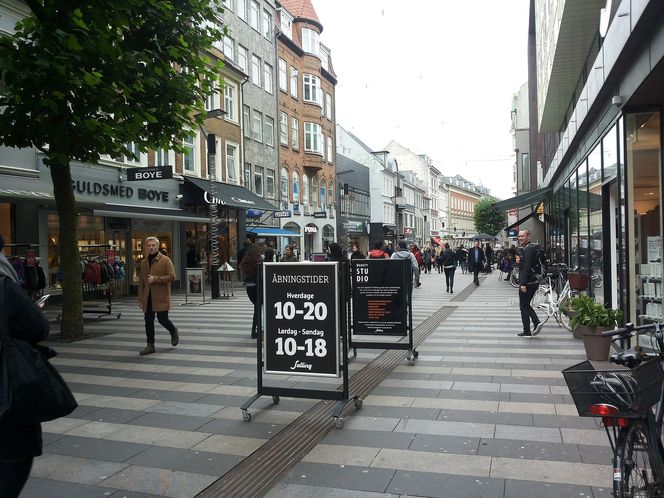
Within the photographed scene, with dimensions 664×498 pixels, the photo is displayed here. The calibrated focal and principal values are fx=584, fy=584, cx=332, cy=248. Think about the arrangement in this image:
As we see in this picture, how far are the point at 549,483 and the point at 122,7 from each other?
27.9ft

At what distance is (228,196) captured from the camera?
25.4 metres

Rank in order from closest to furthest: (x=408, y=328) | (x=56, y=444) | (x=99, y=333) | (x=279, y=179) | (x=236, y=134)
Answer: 1. (x=56, y=444)
2. (x=408, y=328)
3. (x=99, y=333)
4. (x=236, y=134)
5. (x=279, y=179)

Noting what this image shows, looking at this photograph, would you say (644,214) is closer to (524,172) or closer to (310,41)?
(310,41)

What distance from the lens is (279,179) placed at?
3566cm

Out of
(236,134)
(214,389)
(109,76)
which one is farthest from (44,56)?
(236,134)

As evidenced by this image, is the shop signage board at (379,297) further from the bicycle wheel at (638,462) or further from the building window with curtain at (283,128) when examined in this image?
the building window with curtain at (283,128)

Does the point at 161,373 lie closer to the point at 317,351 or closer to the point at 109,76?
the point at 317,351

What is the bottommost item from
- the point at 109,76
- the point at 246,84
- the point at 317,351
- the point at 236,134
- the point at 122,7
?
the point at 317,351

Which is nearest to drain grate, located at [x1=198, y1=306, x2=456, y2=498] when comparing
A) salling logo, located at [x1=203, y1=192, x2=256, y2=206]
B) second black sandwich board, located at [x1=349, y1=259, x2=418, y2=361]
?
second black sandwich board, located at [x1=349, y1=259, x2=418, y2=361]

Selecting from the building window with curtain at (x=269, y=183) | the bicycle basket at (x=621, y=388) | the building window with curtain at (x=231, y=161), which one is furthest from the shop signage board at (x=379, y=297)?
the building window with curtain at (x=269, y=183)

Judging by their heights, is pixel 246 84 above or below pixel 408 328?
above

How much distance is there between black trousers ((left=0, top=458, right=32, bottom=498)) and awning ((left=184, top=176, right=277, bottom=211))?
62.9 ft

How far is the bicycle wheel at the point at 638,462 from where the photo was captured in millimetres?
2857

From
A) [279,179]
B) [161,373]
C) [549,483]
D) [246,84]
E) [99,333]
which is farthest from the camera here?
[279,179]
